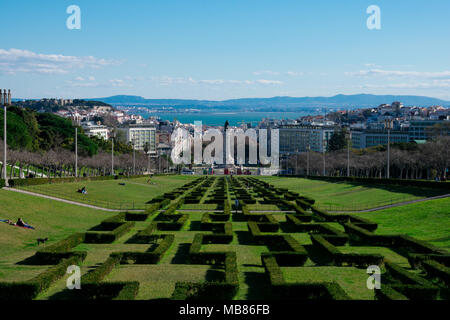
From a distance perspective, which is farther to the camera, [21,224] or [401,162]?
[401,162]

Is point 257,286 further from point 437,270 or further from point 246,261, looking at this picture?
point 437,270

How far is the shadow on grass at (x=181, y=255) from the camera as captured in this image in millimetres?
19616

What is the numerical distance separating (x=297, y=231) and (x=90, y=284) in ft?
50.3

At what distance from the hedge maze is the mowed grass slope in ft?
3.72

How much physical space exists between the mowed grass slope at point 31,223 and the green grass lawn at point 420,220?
51.7ft

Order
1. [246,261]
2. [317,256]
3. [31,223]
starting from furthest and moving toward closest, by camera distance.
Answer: [31,223]
[317,256]
[246,261]

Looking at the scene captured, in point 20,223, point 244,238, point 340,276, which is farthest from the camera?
point 244,238

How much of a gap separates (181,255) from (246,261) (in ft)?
8.84

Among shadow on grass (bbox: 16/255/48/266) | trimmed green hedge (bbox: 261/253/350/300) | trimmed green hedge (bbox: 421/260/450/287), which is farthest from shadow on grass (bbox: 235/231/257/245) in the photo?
trimmed green hedge (bbox: 261/253/350/300)

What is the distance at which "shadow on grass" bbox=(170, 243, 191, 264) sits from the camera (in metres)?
19.6

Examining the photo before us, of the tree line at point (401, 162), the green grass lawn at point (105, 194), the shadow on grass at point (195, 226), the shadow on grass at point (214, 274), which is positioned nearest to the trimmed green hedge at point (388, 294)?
the shadow on grass at point (214, 274)

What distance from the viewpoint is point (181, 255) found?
20.8 metres

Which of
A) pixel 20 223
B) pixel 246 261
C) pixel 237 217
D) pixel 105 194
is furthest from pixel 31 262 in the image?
pixel 105 194
